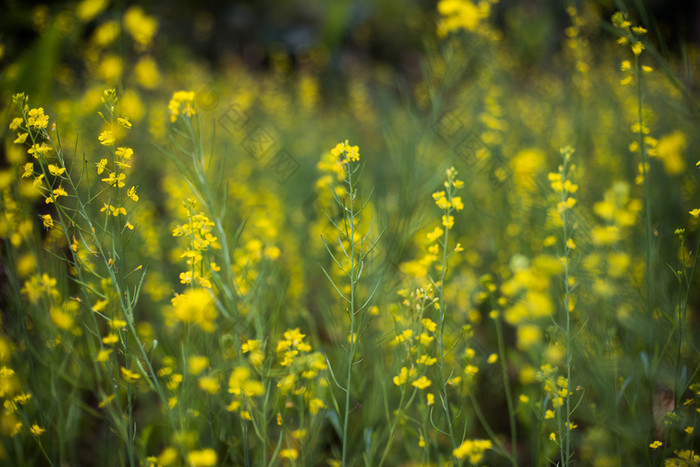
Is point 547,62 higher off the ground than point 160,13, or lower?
lower

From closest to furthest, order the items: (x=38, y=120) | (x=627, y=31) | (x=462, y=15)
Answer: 1. (x=38, y=120)
2. (x=627, y=31)
3. (x=462, y=15)

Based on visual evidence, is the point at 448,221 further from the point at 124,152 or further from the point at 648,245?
the point at 124,152

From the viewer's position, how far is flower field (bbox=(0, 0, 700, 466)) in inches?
39.8

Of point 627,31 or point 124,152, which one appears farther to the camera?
point 627,31

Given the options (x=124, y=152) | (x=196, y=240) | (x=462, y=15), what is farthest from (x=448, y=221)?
(x=462, y=15)

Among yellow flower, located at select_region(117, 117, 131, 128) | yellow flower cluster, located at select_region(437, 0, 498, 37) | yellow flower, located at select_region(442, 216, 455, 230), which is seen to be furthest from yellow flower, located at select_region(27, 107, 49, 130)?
yellow flower cluster, located at select_region(437, 0, 498, 37)

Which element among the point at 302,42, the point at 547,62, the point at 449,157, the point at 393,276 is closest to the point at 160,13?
the point at 302,42

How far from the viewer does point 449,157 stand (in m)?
2.03

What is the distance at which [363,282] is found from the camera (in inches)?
64.2

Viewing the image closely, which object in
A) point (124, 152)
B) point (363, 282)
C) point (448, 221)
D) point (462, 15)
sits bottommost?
point (363, 282)

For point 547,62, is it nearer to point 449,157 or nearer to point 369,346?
point 449,157

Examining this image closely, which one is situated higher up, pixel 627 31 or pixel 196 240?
pixel 627 31

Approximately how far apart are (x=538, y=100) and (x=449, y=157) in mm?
2462

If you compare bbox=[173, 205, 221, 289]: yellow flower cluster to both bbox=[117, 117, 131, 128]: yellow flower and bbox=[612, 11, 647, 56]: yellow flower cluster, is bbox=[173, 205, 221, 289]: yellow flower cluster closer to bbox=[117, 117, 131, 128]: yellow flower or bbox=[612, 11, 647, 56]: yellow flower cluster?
bbox=[117, 117, 131, 128]: yellow flower
